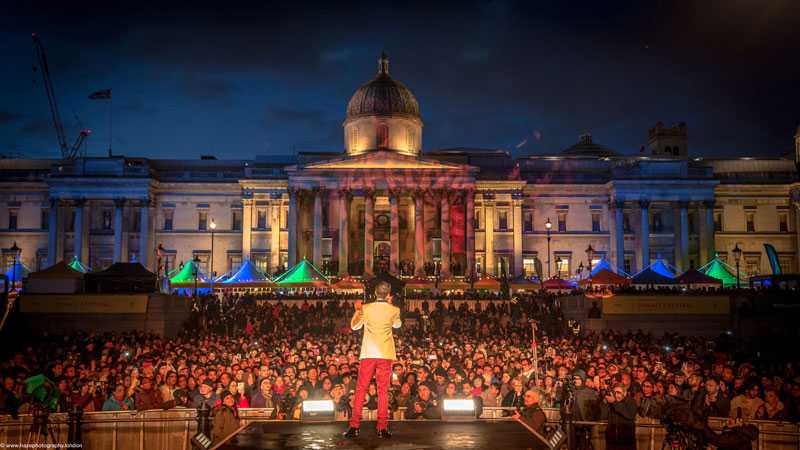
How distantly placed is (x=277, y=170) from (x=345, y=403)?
181ft

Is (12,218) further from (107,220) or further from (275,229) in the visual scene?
(275,229)

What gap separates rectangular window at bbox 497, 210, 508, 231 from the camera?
232 ft

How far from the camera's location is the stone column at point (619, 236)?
7112 cm

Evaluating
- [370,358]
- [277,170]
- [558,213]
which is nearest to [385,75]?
[277,170]

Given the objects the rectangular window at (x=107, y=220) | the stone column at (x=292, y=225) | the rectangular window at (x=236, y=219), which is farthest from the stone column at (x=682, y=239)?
the rectangular window at (x=107, y=220)

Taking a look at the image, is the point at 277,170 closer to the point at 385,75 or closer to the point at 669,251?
the point at 385,75

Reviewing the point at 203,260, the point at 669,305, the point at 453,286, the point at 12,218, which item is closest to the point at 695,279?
the point at 669,305

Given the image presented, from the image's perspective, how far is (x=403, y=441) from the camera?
11422 mm

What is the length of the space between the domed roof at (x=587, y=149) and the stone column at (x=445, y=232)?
34.1 metres

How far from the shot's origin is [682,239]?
232 ft

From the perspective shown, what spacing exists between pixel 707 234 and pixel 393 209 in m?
29.3

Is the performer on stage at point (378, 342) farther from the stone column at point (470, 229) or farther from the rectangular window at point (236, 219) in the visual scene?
the rectangular window at point (236, 219)

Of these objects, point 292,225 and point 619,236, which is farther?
point 619,236

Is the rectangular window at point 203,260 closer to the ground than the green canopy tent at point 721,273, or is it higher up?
higher up
